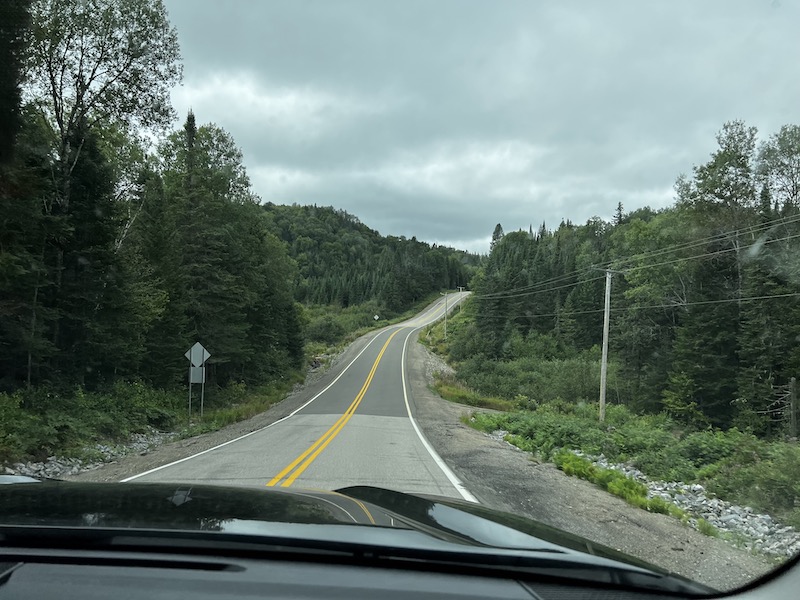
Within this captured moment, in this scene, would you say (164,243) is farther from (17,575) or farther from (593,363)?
(593,363)

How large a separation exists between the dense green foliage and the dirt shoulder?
659 mm

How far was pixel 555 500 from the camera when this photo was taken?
8555 mm

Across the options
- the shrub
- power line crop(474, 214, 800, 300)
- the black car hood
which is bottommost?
the shrub

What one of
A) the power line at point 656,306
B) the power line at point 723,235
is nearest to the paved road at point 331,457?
the power line at point 656,306

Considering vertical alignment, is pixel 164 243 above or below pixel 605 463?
above

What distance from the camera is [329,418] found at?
2228 centimetres

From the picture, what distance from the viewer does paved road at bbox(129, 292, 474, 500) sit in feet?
30.9

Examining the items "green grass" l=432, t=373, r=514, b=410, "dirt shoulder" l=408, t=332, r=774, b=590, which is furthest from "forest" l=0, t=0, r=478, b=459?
"green grass" l=432, t=373, r=514, b=410

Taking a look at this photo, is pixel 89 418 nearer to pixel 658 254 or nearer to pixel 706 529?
pixel 706 529

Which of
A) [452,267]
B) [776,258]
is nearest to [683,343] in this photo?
[776,258]

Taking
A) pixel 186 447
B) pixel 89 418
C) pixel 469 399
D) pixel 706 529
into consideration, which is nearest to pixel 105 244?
pixel 89 418

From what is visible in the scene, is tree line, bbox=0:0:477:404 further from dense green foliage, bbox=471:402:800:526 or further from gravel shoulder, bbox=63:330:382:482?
dense green foliage, bbox=471:402:800:526

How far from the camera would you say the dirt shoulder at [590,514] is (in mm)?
5352

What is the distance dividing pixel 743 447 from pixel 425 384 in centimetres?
2911
